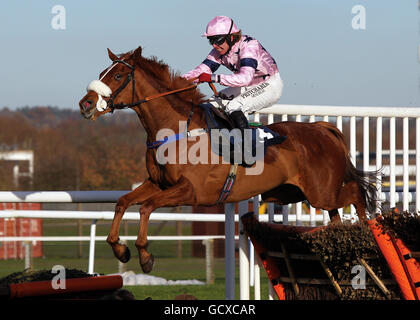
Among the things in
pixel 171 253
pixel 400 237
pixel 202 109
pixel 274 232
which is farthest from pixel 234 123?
pixel 171 253

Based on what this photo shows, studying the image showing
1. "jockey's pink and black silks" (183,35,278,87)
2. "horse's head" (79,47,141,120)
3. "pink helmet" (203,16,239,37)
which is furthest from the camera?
"pink helmet" (203,16,239,37)

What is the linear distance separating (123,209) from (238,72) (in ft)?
3.87

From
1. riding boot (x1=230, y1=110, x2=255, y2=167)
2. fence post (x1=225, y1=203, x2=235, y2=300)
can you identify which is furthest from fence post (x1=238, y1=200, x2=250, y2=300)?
riding boot (x1=230, y1=110, x2=255, y2=167)

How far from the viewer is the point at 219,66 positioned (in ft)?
17.7

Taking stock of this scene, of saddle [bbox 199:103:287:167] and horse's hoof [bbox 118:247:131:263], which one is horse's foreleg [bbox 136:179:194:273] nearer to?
horse's hoof [bbox 118:247:131:263]

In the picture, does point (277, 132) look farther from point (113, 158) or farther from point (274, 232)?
point (113, 158)

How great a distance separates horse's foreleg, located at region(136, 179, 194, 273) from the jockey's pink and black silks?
73 centimetres

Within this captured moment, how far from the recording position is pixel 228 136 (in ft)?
16.5

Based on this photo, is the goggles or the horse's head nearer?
the horse's head

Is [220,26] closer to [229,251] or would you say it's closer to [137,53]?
[137,53]

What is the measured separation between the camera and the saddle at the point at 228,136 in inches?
198

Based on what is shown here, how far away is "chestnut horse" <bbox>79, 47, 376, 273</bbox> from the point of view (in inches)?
187

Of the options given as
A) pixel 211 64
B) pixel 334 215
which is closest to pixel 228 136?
pixel 211 64

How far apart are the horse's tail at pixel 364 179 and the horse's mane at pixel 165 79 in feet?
3.51
